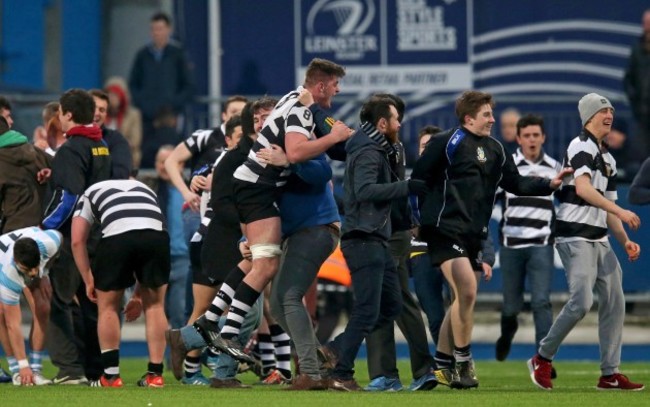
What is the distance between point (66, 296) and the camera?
555 inches

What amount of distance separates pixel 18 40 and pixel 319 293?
24.5 ft

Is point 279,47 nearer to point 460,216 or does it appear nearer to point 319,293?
point 319,293

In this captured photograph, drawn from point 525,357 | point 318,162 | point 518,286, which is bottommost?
point 525,357

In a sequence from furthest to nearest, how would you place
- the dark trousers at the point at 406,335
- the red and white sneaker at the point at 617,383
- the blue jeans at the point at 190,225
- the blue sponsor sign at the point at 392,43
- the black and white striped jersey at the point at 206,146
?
the blue sponsor sign at the point at 392,43 < the blue jeans at the point at 190,225 < the black and white striped jersey at the point at 206,146 < the red and white sneaker at the point at 617,383 < the dark trousers at the point at 406,335

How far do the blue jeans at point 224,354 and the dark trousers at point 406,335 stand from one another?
0.91 meters

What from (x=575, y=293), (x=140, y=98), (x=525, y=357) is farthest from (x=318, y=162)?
(x=140, y=98)

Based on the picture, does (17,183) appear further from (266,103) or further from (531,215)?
(531,215)

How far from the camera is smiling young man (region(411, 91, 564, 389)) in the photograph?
494 inches

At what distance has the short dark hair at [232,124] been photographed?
46.2ft

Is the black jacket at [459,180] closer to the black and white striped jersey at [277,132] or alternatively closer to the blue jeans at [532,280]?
the black and white striped jersey at [277,132]

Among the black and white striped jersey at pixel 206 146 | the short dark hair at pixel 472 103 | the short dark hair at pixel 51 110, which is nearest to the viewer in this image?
the short dark hair at pixel 472 103

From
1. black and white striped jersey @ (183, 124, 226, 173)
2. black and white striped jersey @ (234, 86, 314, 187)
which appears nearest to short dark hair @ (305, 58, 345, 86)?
black and white striped jersey @ (234, 86, 314, 187)

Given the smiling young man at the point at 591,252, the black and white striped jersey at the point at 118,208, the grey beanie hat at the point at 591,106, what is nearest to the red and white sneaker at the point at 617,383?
the smiling young man at the point at 591,252

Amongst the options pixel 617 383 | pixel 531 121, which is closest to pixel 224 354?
pixel 617 383
